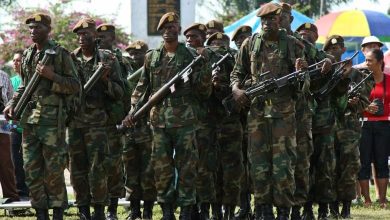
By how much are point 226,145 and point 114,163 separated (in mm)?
1361

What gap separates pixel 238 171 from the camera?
13641 millimetres

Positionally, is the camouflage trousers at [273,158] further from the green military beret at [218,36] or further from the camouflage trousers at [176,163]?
the green military beret at [218,36]

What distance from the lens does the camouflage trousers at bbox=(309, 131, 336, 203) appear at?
44.5 ft

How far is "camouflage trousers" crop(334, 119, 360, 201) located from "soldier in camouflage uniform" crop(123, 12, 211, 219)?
2.52 meters

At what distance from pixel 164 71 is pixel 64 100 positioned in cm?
113

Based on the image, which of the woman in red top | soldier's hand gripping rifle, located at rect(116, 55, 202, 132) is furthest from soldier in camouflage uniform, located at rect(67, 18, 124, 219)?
the woman in red top

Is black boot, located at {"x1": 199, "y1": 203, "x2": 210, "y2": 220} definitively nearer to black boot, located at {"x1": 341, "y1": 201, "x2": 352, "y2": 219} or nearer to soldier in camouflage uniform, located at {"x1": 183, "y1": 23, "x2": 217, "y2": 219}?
soldier in camouflage uniform, located at {"x1": 183, "y1": 23, "x2": 217, "y2": 219}

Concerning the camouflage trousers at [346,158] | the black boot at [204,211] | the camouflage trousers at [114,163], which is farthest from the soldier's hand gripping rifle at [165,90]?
the camouflage trousers at [346,158]

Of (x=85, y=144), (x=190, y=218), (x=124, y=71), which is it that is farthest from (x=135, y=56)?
(x=190, y=218)

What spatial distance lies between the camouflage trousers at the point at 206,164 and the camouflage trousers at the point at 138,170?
2.43 feet

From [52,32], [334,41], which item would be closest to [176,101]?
[334,41]

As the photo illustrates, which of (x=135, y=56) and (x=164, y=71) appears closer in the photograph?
(x=164, y=71)

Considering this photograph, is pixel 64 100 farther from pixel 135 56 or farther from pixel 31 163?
pixel 135 56

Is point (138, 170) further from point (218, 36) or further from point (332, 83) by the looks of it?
point (332, 83)
